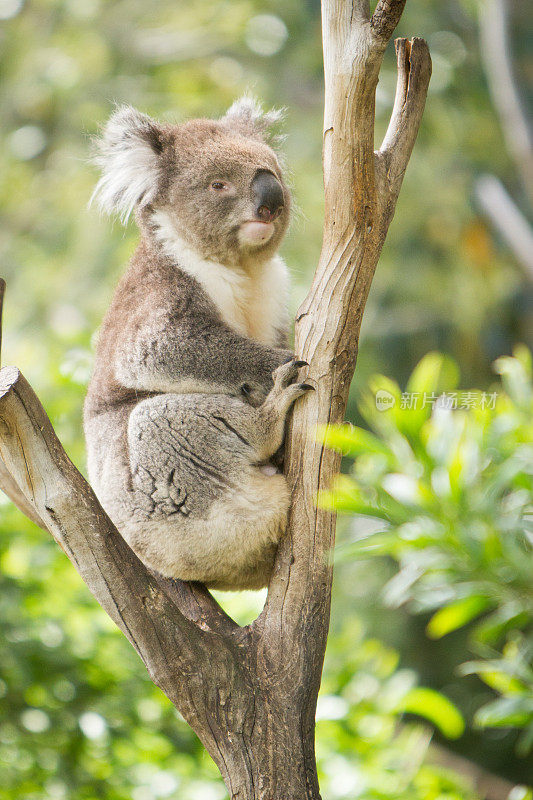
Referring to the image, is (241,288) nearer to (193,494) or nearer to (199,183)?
(199,183)

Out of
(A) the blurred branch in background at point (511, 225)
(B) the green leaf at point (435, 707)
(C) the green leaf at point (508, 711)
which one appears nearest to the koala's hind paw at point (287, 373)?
(C) the green leaf at point (508, 711)

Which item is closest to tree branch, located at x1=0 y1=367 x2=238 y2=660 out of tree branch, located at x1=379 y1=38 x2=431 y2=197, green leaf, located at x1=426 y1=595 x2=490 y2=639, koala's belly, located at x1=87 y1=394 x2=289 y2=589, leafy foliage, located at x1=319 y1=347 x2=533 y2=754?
koala's belly, located at x1=87 y1=394 x2=289 y2=589

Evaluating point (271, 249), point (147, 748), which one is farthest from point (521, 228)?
point (147, 748)

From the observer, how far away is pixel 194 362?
2443 millimetres

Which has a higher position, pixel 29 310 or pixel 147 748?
pixel 29 310

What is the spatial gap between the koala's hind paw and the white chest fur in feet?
1.41

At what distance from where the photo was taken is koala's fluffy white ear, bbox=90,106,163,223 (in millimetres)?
2666

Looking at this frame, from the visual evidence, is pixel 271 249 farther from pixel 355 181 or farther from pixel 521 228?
pixel 521 228

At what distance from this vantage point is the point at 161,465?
7.93ft

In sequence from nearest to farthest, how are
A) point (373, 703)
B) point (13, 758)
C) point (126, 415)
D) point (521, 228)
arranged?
point (126, 415)
point (13, 758)
point (373, 703)
point (521, 228)

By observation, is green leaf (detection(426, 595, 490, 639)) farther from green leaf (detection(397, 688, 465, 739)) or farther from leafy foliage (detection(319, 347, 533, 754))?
green leaf (detection(397, 688, 465, 739))

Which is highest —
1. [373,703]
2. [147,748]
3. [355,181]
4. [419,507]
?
[355,181]

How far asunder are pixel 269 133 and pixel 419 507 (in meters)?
1.82

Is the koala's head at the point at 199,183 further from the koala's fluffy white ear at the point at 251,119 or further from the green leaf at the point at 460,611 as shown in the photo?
the green leaf at the point at 460,611
